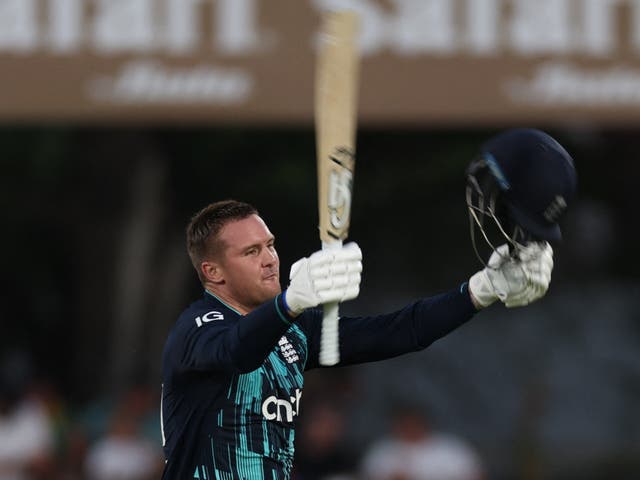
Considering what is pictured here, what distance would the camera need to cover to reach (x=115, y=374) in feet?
44.4

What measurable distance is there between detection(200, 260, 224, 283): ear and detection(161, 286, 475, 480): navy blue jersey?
0.23ft

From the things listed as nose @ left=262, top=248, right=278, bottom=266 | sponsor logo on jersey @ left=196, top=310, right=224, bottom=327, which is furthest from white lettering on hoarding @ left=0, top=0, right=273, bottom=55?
sponsor logo on jersey @ left=196, top=310, right=224, bottom=327

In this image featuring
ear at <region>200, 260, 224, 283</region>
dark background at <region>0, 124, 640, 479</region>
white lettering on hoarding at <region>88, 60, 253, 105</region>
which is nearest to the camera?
ear at <region>200, 260, 224, 283</region>

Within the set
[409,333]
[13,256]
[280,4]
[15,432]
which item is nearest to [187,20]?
[280,4]

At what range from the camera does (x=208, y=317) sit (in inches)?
189

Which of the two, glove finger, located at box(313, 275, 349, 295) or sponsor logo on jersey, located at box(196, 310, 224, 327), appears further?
sponsor logo on jersey, located at box(196, 310, 224, 327)

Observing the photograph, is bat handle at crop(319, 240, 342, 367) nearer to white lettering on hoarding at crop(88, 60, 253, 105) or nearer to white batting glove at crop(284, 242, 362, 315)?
white batting glove at crop(284, 242, 362, 315)

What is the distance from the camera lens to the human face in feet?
16.2

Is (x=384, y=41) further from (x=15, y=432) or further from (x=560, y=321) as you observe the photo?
(x=560, y=321)

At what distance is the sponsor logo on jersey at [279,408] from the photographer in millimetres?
4863

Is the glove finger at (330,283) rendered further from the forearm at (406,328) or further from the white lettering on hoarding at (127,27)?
the white lettering on hoarding at (127,27)

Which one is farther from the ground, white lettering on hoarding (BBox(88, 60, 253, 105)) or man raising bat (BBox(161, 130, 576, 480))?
white lettering on hoarding (BBox(88, 60, 253, 105))

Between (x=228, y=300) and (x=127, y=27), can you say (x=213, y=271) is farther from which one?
(x=127, y=27)

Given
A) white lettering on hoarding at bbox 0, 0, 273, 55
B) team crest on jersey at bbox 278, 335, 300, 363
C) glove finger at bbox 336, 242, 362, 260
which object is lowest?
team crest on jersey at bbox 278, 335, 300, 363
